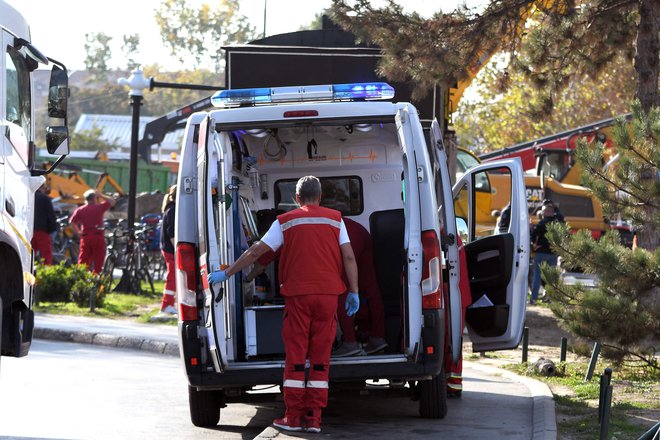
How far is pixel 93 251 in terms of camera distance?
21.3 m

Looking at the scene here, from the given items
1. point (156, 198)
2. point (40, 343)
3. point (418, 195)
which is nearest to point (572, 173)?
point (156, 198)

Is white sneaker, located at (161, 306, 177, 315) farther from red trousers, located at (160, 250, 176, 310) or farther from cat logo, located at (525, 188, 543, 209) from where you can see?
cat logo, located at (525, 188, 543, 209)

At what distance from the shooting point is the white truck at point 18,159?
27.9ft

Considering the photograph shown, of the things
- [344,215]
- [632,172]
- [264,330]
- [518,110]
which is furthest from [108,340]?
[518,110]

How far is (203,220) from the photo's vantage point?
8.56 m

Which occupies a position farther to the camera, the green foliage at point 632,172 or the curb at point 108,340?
the curb at point 108,340

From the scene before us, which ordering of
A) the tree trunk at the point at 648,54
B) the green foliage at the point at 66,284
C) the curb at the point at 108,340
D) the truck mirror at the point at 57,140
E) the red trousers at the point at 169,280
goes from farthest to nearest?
the green foliage at the point at 66,284
the red trousers at the point at 169,280
the curb at the point at 108,340
the tree trunk at the point at 648,54
the truck mirror at the point at 57,140

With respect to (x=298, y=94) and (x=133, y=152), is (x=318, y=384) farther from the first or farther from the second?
(x=133, y=152)

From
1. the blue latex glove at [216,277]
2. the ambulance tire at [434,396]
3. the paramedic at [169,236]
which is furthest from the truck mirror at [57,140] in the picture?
the paramedic at [169,236]

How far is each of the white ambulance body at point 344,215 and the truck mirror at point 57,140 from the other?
0.91 m

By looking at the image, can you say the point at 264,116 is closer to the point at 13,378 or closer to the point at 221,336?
the point at 221,336

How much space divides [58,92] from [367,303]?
9.41ft

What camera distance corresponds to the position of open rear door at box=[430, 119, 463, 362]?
31.3 ft

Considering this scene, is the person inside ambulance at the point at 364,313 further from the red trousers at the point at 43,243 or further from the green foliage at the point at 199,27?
the green foliage at the point at 199,27
